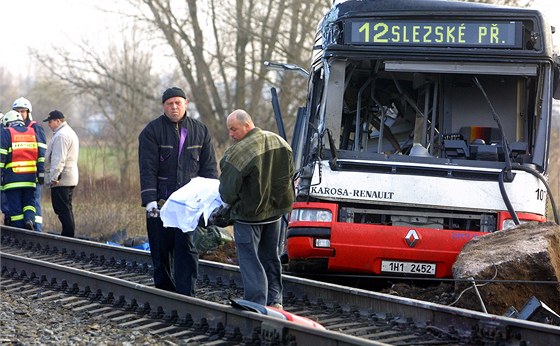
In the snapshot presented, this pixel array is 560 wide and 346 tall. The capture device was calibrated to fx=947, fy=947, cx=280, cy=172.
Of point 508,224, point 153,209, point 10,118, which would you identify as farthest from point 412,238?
point 10,118

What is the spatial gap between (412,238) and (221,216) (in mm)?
2829

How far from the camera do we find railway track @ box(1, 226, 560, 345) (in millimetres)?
6988

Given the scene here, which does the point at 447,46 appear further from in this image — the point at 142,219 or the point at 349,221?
the point at 142,219

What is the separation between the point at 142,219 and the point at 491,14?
10031 millimetres

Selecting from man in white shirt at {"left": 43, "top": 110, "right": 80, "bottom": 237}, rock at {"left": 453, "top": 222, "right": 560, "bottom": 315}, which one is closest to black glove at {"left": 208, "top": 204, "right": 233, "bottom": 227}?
rock at {"left": 453, "top": 222, "right": 560, "bottom": 315}

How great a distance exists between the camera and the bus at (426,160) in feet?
33.1

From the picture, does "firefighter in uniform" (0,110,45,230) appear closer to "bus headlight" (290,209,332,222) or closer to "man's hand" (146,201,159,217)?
"bus headlight" (290,209,332,222)

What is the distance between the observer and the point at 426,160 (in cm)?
1030

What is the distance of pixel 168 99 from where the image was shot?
8.86 metres

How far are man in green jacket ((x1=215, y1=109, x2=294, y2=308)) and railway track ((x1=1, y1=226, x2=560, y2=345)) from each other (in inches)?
17.8

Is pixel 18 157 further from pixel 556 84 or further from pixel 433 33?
pixel 556 84

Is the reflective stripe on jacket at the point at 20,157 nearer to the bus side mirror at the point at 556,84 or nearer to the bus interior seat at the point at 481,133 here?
the bus interior seat at the point at 481,133

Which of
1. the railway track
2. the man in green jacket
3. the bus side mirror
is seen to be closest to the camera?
Answer: the railway track

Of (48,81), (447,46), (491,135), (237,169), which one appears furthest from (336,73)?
(48,81)
